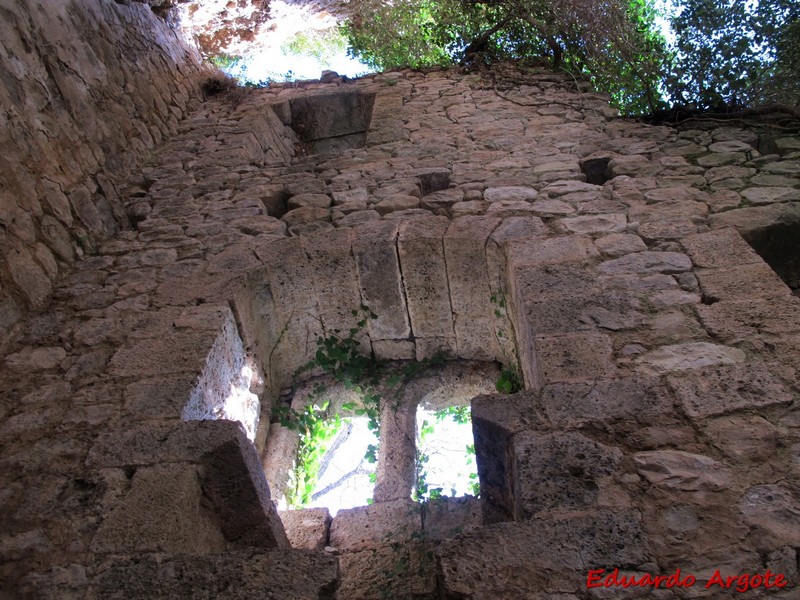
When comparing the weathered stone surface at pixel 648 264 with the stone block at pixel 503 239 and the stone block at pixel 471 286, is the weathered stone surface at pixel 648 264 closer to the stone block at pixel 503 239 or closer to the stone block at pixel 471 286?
the stone block at pixel 503 239

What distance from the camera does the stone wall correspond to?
124 inches

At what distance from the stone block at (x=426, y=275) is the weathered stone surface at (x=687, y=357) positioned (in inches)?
48.0

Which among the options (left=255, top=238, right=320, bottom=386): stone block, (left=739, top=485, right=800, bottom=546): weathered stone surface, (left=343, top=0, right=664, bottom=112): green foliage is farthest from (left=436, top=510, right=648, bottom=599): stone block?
(left=343, top=0, right=664, bottom=112): green foliage

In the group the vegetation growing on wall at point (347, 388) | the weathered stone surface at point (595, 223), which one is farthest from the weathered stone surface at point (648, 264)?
the vegetation growing on wall at point (347, 388)

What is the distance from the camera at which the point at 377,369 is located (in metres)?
3.43

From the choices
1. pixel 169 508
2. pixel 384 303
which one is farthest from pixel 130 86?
pixel 169 508

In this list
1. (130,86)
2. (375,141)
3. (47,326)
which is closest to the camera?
(47,326)

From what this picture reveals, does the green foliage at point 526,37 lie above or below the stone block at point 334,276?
above

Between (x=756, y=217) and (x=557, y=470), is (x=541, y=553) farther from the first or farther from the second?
(x=756, y=217)

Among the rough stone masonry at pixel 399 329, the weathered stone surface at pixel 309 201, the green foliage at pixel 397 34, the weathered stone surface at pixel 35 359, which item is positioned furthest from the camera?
the green foliage at pixel 397 34

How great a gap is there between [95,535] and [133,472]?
0.24m

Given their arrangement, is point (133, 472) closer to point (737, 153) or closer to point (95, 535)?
point (95, 535)

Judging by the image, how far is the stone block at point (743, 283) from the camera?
243 cm

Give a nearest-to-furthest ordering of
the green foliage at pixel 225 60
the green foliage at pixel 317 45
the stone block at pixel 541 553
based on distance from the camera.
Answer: the stone block at pixel 541 553, the green foliage at pixel 225 60, the green foliage at pixel 317 45
